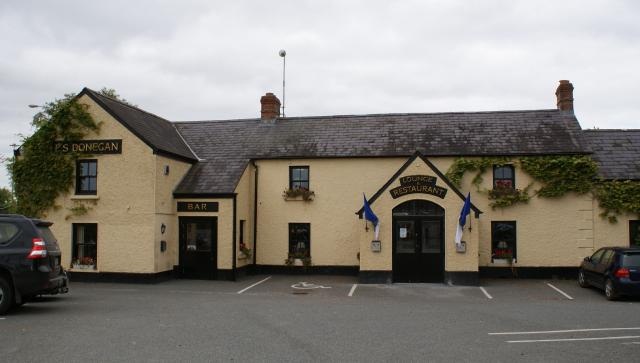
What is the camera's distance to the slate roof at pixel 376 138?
73.3ft

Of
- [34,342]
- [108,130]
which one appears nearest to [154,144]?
[108,130]

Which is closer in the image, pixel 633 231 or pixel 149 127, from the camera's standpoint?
pixel 633 231

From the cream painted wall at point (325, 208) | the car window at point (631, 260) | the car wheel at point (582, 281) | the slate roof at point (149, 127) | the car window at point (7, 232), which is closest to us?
the car window at point (7, 232)

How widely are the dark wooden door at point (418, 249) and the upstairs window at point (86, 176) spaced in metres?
11.7

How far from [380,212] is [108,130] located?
10.9 metres

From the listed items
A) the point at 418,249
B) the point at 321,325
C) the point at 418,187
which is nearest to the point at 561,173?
the point at 418,187

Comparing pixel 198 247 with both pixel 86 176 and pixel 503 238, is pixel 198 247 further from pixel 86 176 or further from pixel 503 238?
pixel 503 238

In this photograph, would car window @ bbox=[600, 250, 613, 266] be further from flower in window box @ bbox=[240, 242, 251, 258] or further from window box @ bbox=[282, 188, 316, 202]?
flower in window box @ bbox=[240, 242, 251, 258]

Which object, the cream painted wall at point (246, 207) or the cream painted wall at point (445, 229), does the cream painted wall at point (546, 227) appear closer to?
the cream painted wall at point (445, 229)

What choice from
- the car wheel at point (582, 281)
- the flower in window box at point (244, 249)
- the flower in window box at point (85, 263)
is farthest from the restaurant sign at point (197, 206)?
the car wheel at point (582, 281)

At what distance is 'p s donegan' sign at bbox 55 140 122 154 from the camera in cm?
2059

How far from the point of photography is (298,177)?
78.2ft

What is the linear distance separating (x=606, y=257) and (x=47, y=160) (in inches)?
803

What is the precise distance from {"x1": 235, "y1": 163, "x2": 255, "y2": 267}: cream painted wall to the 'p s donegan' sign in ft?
16.0
